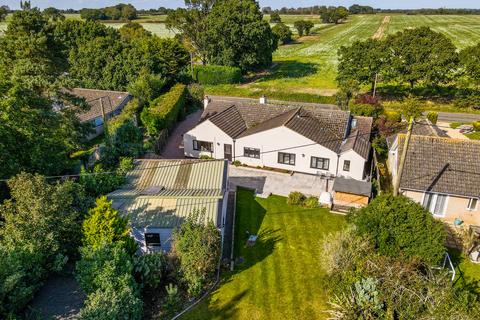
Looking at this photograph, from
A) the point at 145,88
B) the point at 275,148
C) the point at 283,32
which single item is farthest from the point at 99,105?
the point at 283,32

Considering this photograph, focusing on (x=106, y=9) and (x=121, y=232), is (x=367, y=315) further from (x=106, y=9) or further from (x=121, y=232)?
(x=106, y=9)

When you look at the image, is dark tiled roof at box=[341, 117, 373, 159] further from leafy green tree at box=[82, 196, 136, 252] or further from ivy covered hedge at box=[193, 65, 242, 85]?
ivy covered hedge at box=[193, 65, 242, 85]

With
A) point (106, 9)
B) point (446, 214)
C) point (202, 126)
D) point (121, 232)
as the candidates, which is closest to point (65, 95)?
point (202, 126)

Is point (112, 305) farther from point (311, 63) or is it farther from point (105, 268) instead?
point (311, 63)

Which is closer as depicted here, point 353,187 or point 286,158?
point 353,187

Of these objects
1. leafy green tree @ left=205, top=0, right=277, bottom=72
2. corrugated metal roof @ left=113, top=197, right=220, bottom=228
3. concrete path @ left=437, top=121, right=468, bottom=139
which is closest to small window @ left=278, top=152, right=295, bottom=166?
corrugated metal roof @ left=113, top=197, right=220, bottom=228
